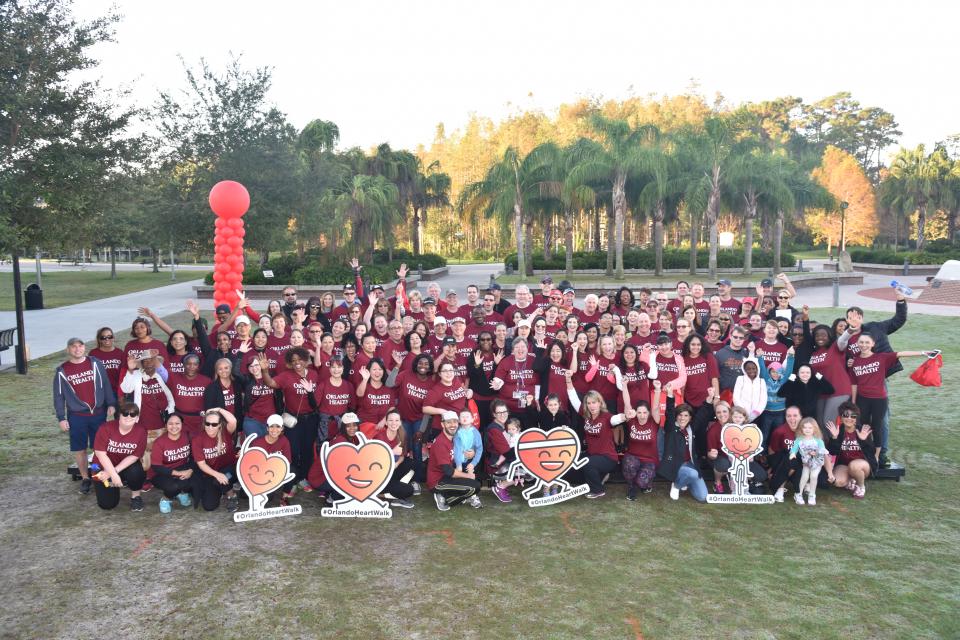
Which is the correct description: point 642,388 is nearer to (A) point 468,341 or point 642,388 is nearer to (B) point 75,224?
(A) point 468,341

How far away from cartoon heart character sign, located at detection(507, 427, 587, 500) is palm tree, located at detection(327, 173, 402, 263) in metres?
27.5

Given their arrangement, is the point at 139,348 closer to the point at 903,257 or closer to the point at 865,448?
the point at 865,448

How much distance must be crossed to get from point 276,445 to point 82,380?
94.1 inches

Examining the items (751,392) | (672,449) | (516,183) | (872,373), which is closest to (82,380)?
(672,449)

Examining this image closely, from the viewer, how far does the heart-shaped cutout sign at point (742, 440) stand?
7477 millimetres

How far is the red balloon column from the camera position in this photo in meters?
15.7

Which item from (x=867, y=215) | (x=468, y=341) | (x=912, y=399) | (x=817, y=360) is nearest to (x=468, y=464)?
(x=468, y=341)

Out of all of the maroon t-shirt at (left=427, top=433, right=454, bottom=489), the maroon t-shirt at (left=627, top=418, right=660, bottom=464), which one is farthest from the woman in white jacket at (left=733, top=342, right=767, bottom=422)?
the maroon t-shirt at (left=427, top=433, right=454, bottom=489)

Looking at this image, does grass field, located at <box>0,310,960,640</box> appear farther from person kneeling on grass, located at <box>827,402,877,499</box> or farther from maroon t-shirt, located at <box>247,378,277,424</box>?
maroon t-shirt, located at <box>247,378,277,424</box>

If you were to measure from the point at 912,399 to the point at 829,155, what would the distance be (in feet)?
199

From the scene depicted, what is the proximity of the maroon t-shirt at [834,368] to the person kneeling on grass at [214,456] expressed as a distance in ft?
22.0

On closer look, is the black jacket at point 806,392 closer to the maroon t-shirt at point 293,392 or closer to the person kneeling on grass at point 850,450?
the person kneeling on grass at point 850,450

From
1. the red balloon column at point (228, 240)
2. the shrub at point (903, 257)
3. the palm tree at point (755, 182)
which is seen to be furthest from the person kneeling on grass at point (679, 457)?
the shrub at point (903, 257)

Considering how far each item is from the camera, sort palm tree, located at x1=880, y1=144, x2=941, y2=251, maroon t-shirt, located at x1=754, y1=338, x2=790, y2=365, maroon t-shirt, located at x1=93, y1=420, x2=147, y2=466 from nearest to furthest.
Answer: maroon t-shirt, located at x1=93, y1=420, x2=147, y2=466 → maroon t-shirt, located at x1=754, y1=338, x2=790, y2=365 → palm tree, located at x1=880, y1=144, x2=941, y2=251
